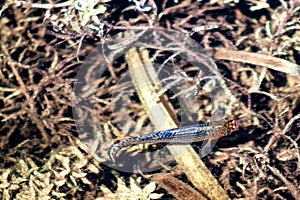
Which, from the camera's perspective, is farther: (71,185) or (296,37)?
(296,37)

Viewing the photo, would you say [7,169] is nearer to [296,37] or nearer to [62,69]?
[62,69]

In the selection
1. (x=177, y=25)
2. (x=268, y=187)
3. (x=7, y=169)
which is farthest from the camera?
(x=177, y=25)

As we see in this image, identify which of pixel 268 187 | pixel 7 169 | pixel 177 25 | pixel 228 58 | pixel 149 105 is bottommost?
pixel 268 187

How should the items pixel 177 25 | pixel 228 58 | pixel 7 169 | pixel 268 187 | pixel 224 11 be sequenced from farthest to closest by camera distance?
pixel 224 11 < pixel 177 25 < pixel 228 58 < pixel 7 169 < pixel 268 187

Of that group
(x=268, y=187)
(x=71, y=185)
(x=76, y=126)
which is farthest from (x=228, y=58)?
(x=71, y=185)

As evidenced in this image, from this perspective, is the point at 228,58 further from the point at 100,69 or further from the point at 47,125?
the point at 47,125

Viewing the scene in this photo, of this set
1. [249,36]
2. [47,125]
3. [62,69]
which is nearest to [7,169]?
[47,125]

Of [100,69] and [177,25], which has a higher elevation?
[177,25]
